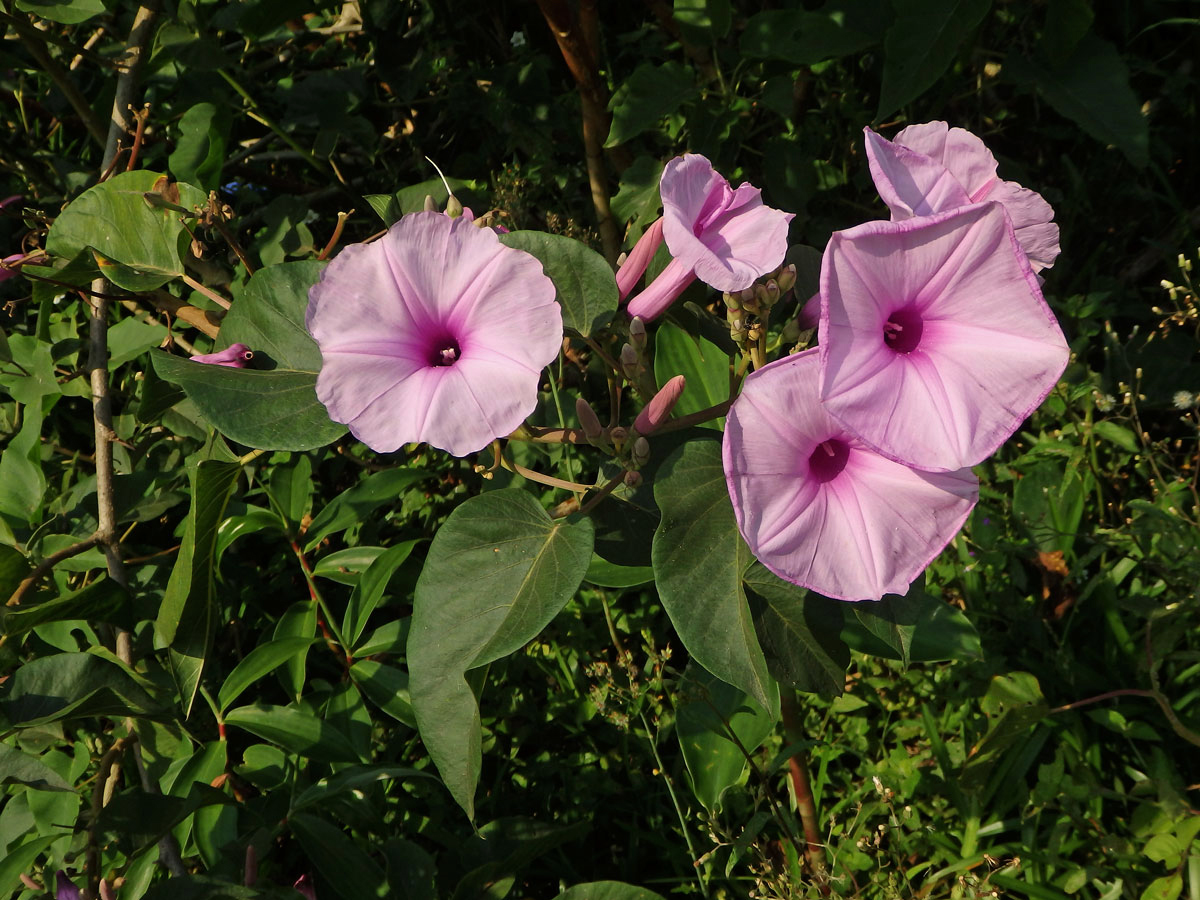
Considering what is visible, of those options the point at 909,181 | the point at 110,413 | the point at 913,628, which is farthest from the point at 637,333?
the point at 110,413

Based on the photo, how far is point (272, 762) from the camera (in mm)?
1761

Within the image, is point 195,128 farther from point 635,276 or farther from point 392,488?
point 635,276

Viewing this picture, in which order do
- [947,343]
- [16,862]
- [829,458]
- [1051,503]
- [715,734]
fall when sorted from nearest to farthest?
[947,343], [829,458], [16,862], [715,734], [1051,503]

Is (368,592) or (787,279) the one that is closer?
(787,279)

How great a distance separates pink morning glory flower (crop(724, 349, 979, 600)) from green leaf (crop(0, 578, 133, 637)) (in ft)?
3.30

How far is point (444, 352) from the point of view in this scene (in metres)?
1.17

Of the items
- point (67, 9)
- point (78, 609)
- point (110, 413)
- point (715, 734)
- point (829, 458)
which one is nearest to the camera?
point (829, 458)

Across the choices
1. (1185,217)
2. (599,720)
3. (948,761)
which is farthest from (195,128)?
(1185,217)

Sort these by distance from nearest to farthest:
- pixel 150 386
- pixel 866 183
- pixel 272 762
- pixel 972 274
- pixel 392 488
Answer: pixel 972 274 < pixel 150 386 < pixel 272 762 < pixel 392 488 < pixel 866 183

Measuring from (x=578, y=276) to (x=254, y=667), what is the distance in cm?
92

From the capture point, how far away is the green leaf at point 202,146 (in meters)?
2.03

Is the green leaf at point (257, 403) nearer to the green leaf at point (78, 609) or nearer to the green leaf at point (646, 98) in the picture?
the green leaf at point (78, 609)

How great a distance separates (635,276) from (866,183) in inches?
58.4

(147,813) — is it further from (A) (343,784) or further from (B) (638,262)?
(B) (638,262)
